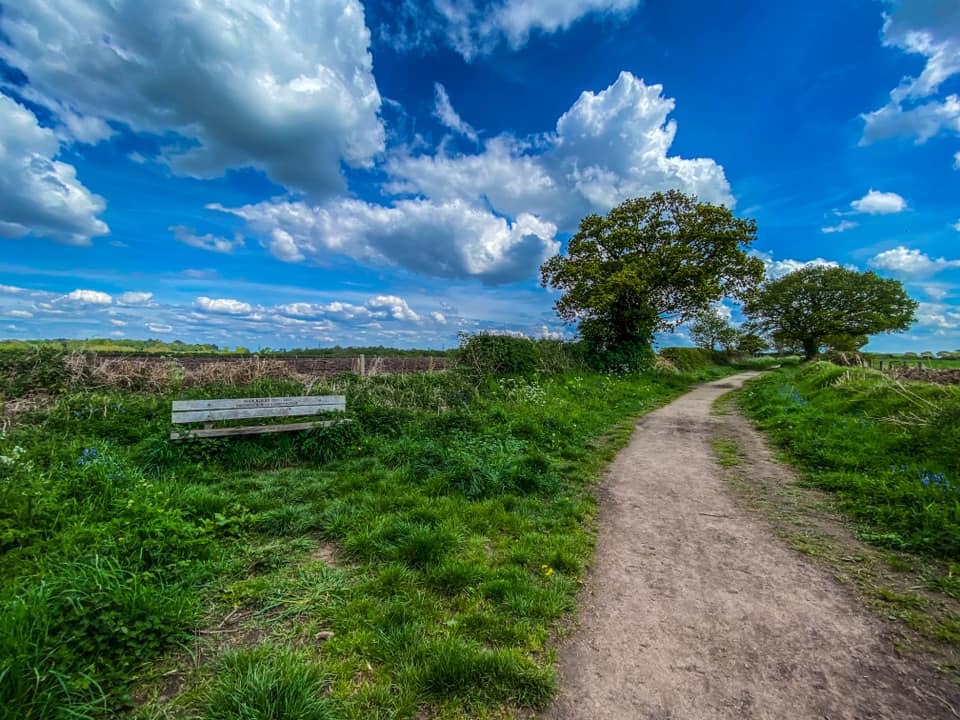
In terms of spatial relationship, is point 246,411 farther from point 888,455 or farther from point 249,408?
point 888,455

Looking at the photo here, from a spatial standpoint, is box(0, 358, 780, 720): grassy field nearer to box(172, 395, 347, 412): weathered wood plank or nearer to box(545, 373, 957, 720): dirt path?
box(545, 373, 957, 720): dirt path

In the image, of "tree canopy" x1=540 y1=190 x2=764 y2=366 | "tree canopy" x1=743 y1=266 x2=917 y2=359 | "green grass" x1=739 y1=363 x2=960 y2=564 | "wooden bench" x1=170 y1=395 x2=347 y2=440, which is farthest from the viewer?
"tree canopy" x1=743 y1=266 x2=917 y2=359

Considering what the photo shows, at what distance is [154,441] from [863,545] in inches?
357

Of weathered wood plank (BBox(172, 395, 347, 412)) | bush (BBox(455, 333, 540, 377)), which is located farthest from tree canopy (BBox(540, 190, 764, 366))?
weathered wood plank (BBox(172, 395, 347, 412))

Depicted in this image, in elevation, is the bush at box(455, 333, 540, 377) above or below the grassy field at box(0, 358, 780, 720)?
above

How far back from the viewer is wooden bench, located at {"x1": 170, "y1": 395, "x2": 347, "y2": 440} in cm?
643

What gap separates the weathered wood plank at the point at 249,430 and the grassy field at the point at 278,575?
171 millimetres

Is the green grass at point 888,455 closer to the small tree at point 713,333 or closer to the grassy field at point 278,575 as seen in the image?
the grassy field at point 278,575

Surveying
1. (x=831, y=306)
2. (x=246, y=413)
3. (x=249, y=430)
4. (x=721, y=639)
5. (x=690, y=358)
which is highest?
(x=831, y=306)

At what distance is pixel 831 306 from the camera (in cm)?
3709

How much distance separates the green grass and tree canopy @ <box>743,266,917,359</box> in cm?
2997

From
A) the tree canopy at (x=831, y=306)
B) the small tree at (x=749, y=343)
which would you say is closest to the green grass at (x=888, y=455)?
the tree canopy at (x=831, y=306)

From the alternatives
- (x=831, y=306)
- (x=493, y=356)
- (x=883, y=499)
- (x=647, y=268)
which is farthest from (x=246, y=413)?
(x=831, y=306)

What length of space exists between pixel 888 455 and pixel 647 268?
14619mm
